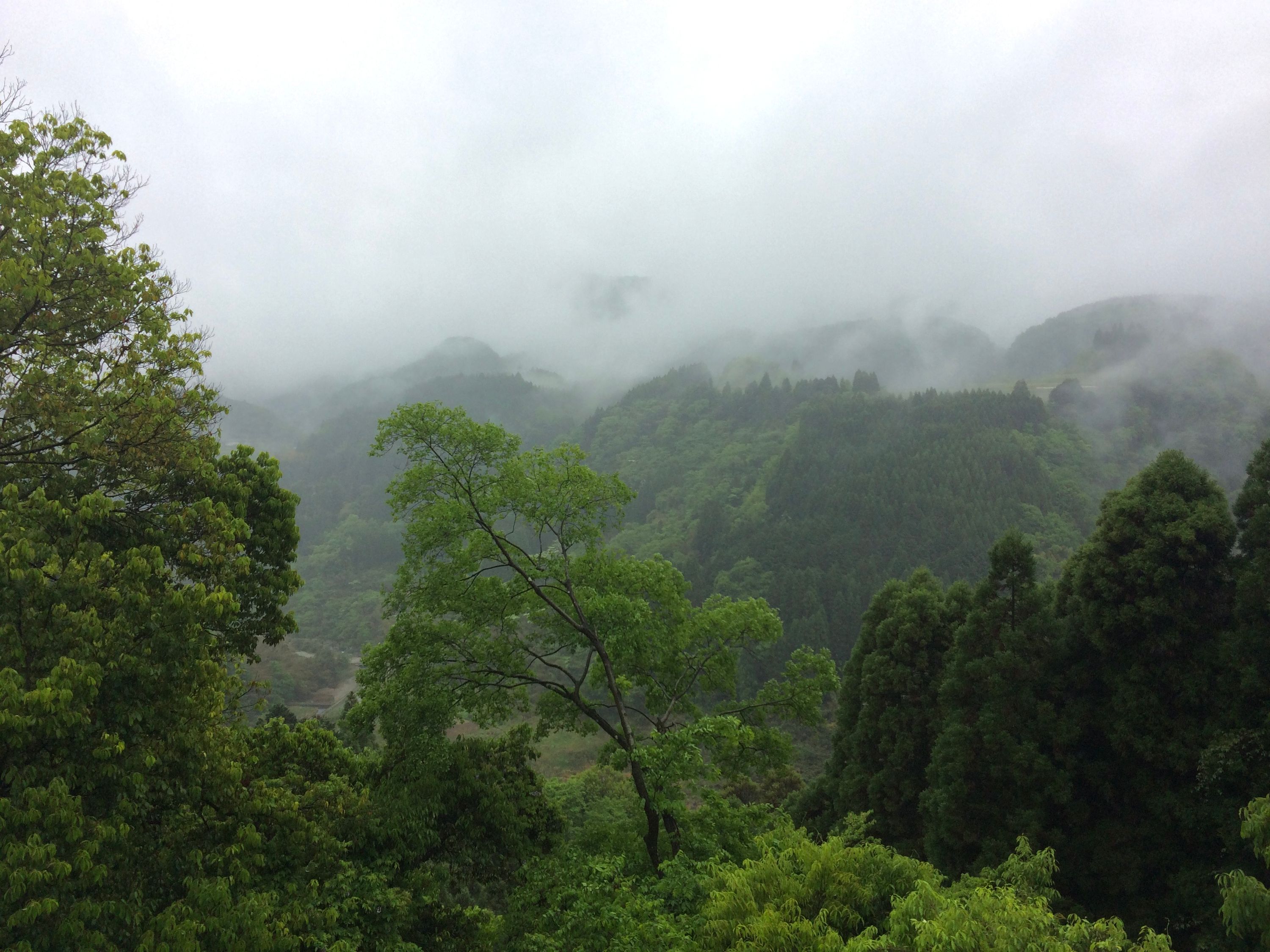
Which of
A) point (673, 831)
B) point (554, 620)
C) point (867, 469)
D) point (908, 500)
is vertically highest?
point (867, 469)

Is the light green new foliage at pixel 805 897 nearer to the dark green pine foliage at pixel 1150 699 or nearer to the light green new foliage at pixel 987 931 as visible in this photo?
the light green new foliage at pixel 987 931

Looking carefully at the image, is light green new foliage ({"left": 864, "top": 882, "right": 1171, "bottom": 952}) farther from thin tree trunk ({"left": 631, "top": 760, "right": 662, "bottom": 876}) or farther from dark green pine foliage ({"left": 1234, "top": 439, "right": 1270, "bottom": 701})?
dark green pine foliage ({"left": 1234, "top": 439, "right": 1270, "bottom": 701})

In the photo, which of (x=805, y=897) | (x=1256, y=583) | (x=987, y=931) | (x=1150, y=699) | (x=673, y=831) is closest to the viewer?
(x=987, y=931)

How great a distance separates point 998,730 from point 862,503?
2740 inches

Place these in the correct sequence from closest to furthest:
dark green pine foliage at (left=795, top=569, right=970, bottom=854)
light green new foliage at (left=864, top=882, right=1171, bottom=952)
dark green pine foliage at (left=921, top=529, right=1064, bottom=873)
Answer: light green new foliage at (left=864, top=882, right=1171, bottom=952) → dark green pine foliage at (left=921, top=529, right=1064, bottom=873) → dark green pine foliage at (left=795, top=569, right=970, bottom=854)

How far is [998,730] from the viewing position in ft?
55.8

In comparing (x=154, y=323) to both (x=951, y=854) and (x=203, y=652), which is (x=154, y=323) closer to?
(x=203, y=652)

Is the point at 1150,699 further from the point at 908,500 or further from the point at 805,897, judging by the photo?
the point at 908,500

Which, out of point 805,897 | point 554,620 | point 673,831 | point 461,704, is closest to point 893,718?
point 673,831

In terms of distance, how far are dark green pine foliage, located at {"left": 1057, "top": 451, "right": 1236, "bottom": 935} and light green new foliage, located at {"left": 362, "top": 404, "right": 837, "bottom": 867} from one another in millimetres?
7243

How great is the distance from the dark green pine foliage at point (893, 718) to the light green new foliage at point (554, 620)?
721cm

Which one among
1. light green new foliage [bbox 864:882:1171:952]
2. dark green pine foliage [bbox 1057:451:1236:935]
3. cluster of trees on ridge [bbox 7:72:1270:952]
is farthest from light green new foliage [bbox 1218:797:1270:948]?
dark green pine foliage [bbox 1057:451:1236:935]

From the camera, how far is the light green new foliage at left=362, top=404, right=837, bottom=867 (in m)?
11.5

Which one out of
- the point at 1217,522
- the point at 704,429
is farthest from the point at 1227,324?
the point at 1217,522
